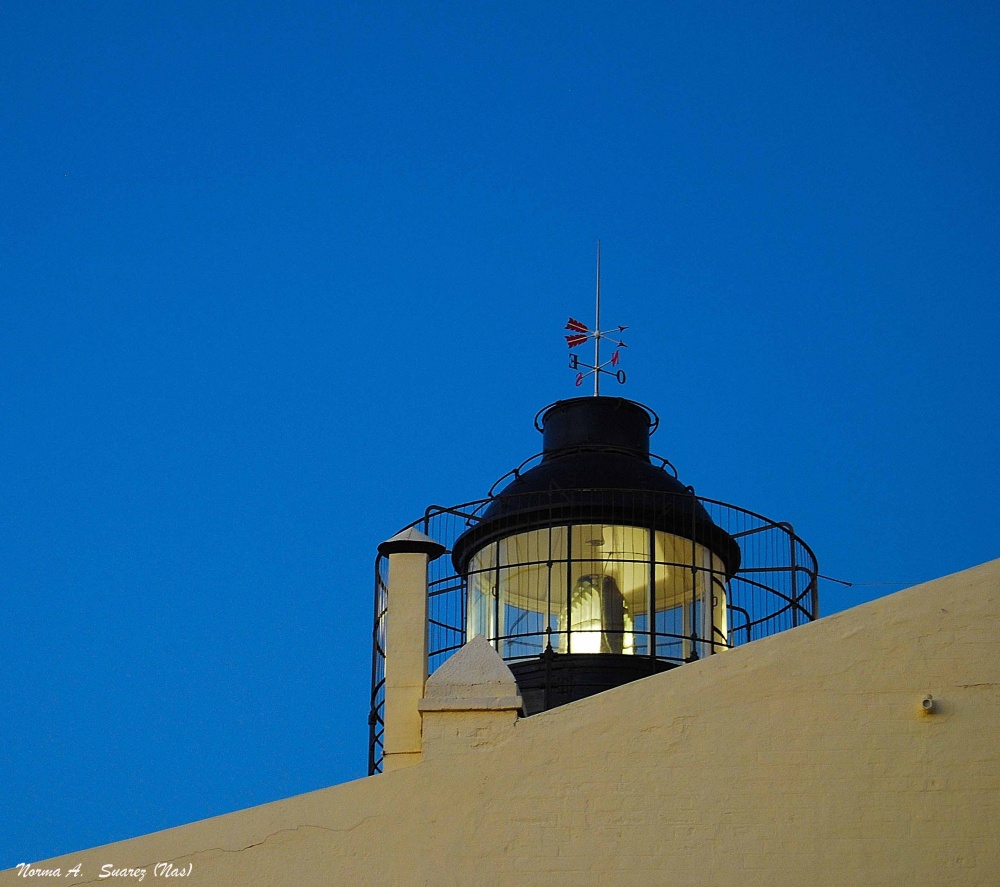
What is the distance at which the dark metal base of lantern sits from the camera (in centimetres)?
1335

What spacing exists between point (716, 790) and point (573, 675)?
3.04 meters

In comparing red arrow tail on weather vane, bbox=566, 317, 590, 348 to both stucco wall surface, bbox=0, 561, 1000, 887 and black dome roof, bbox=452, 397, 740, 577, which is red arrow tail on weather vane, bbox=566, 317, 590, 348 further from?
stucco wall surface, bbox=0, 561, 1000, 887

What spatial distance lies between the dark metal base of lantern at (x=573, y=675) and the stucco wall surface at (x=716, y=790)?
2503 mm

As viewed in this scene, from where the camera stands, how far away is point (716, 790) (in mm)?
10547

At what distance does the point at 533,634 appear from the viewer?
13.9m

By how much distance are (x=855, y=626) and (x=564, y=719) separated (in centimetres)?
223

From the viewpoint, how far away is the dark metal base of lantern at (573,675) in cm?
1335

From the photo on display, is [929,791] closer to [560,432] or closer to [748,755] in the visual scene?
[748,755]

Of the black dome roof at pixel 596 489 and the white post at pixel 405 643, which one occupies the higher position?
the black dome roof at pixel 596 489

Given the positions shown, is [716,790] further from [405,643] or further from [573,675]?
[573,675]

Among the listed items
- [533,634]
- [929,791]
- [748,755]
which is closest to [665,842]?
[748,755]
